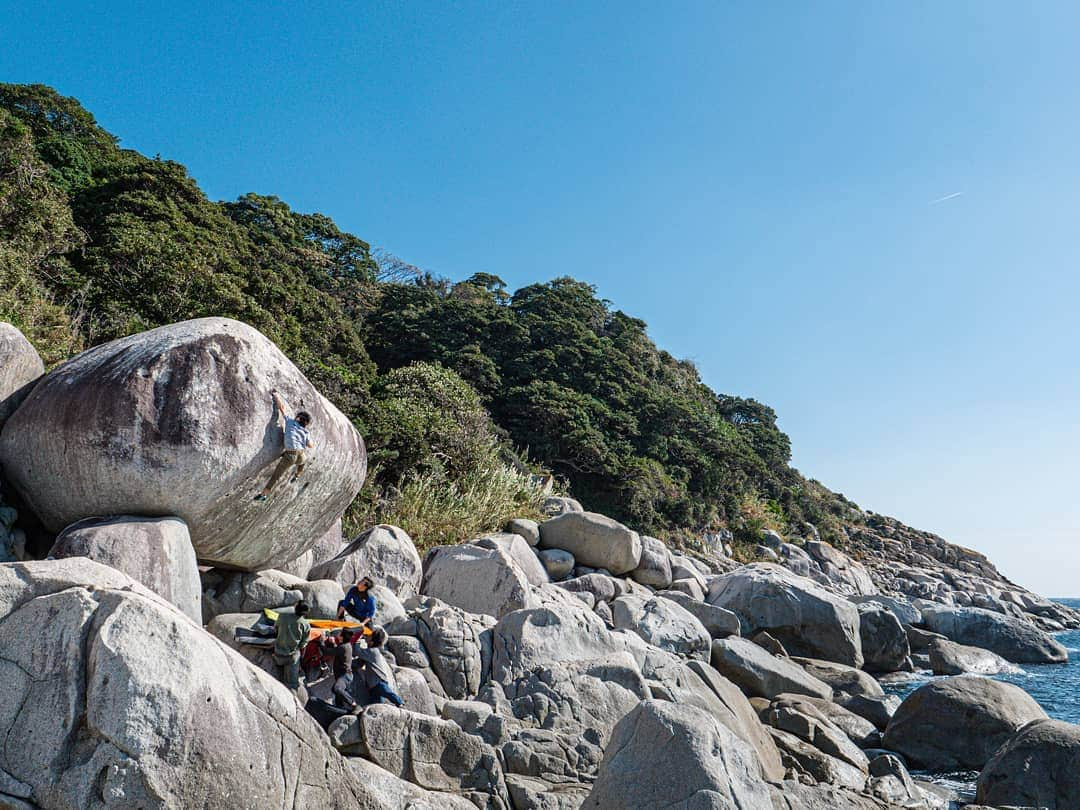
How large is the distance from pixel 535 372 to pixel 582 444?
5238mm

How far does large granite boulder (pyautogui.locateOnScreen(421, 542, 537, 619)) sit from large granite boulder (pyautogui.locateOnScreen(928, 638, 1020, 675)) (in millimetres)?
11816

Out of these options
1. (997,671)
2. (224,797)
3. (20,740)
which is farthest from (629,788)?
(997,671)

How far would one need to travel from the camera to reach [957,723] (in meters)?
10.3

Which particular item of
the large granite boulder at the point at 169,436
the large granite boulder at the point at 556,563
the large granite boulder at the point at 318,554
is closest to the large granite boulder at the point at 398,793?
the large granite boulder at the point at 169,436

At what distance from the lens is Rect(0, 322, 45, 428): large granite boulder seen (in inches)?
297

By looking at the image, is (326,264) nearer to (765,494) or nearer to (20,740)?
(765,494)

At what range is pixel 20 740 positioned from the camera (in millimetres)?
4059

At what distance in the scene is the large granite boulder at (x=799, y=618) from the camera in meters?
15.3

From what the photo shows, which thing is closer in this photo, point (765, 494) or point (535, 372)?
point (535, 372)

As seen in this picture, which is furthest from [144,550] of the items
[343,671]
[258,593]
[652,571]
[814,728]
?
[652,571]

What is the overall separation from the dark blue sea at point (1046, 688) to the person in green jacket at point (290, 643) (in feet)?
26.8

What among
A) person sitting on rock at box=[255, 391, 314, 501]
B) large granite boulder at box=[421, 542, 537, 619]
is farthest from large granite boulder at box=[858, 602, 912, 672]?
person sitting on rock at box=[255, 391, 314, 501]

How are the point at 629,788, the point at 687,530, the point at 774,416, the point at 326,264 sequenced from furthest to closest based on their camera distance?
1. the point at 774,416
2. the point at 326,264
3. the point at 687,530
4. the point at 629,788

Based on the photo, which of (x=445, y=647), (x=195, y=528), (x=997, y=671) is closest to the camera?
(x=195, y=528)
